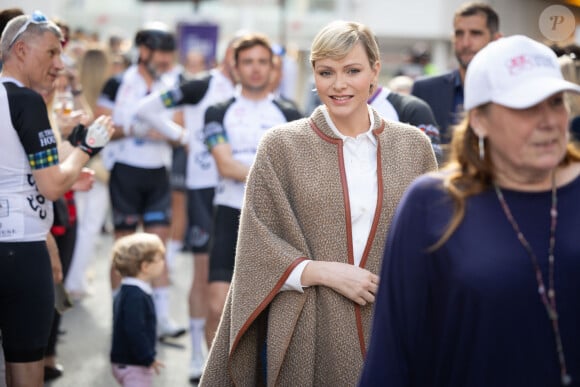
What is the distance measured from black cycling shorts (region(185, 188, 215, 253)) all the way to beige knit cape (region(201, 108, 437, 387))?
396 centimetres

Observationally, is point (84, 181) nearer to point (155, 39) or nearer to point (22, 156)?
point (22, 156)

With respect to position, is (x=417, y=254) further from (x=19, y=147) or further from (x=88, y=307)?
(x=88, y=307)

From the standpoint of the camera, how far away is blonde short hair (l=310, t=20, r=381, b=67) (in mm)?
4121

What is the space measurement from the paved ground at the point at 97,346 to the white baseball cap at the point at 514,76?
4733 millimetres

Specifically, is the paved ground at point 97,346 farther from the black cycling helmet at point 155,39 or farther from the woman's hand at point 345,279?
the woman's hand at point 345,279

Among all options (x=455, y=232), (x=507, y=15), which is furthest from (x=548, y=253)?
(x=507, y=15)

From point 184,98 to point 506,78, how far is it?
5037mm

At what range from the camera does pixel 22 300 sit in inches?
191

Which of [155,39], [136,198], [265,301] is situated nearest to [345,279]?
[265,301]

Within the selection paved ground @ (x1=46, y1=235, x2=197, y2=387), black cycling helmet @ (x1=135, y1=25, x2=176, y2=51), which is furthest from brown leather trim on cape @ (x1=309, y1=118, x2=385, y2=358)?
black cycling helmet @ (x1=135, y1=25, x2=176, y2=51)

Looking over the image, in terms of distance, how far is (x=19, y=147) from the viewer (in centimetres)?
480

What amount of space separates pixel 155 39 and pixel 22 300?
13.9ft

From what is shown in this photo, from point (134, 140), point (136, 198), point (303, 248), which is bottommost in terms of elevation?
point (136, 198)

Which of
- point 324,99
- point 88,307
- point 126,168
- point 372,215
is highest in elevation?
point 324,99
